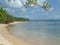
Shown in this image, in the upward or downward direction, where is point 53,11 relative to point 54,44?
upward

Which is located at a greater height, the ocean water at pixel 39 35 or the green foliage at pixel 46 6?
the green foliage at pixel 46 6

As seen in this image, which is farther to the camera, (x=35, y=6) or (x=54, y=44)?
(x=35, y=6)

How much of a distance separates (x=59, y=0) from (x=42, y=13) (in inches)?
17.5

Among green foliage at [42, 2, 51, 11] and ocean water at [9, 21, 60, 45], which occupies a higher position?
green foliage at [42, 2, 51, 11]

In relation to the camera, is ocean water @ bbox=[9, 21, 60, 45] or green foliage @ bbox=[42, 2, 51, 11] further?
green foliage @ bbox=[42, 2, 51, 11]

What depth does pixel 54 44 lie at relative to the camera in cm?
347

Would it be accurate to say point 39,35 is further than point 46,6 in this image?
Yes

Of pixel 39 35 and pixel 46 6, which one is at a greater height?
pixel 46 6

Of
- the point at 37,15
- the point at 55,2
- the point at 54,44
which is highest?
the point at 55,2

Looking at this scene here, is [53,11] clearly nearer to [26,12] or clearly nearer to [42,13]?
[42,13]

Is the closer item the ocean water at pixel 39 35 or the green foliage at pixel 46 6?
the ocean water at pixel 39 35

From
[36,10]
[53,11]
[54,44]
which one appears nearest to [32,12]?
[36,10]

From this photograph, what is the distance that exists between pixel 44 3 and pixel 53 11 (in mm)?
249

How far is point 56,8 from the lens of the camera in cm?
395
